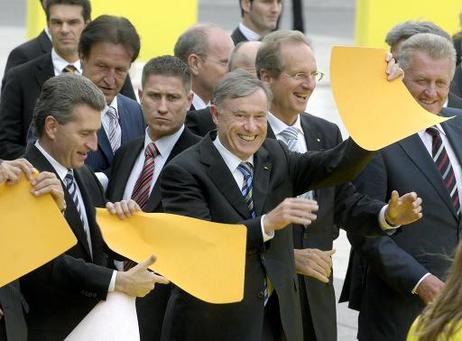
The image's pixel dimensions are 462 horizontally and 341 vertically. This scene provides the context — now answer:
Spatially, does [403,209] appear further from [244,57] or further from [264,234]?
[244,57]

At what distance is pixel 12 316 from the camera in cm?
534

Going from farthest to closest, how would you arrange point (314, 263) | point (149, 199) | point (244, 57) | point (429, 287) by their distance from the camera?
point (244, 57)
point (149, 199)
point (429, 287)
point (314, 263)

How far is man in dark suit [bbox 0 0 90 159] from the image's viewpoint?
26.1 ft

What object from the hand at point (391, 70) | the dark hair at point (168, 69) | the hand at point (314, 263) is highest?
the hand at point (391, 70)

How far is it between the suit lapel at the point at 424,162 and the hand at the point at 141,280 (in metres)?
1.65

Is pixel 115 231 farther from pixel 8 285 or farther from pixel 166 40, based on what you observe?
pixel 166 40

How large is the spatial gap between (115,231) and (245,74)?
3.28 ft

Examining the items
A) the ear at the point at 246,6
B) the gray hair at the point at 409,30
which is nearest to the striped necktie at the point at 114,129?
the gray hair at the point at 409,30

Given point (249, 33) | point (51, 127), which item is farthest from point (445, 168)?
point (249, 33)

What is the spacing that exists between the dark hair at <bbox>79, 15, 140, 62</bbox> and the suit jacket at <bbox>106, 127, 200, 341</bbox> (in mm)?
739

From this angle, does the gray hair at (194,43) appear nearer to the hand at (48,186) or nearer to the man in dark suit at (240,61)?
the man in dark suit at (240,61)

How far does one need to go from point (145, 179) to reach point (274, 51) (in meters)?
0.92

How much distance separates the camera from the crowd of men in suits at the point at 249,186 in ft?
18.5

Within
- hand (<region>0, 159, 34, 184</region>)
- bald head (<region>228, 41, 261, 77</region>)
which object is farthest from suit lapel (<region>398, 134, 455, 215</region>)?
hand (<region>0, 159, 34, 184</region>)
